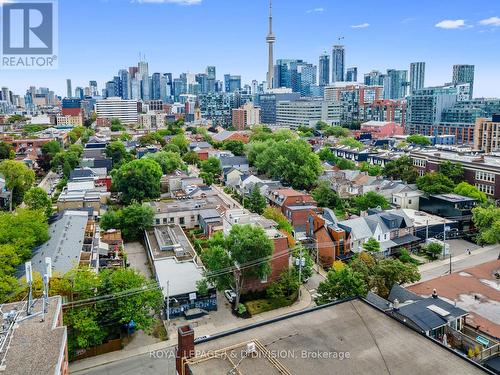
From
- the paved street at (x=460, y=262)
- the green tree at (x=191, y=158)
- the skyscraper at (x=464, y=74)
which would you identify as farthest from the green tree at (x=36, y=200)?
the skyscraper at (x=464, y=74)

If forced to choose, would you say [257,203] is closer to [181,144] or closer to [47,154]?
[47,154]

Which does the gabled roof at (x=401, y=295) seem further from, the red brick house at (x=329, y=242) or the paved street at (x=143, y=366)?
the paved street at (x=143, y=366)

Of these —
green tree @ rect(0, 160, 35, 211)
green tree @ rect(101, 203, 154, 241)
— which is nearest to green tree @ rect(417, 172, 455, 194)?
green tree @ rect(101, 203, 154, 241)

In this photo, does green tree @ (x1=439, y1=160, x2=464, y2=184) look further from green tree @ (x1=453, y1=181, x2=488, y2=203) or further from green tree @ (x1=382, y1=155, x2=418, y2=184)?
green tree @ (x1=453, y1=181, x2=488, y2=203)

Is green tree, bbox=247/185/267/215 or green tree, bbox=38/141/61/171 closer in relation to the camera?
green tree, bbox=247/185/267/215

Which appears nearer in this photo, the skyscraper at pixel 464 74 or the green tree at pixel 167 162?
the green tree at pixel 167 162
